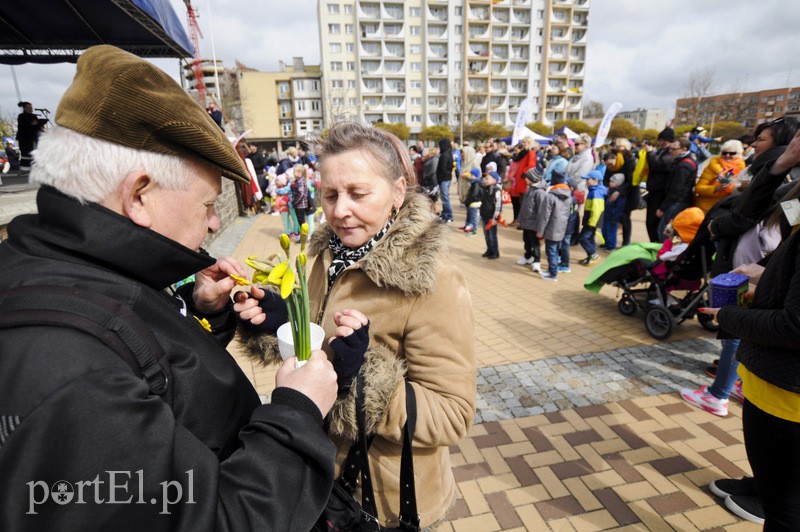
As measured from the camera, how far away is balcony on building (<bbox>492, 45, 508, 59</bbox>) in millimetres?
62438

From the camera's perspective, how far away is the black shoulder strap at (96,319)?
0.71 m

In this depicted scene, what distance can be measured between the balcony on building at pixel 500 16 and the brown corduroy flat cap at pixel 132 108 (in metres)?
72.0

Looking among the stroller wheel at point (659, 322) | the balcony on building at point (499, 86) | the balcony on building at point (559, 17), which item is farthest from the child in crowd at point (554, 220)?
the balcony on building at point (559, 17)

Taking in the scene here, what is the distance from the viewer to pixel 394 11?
59312 mm

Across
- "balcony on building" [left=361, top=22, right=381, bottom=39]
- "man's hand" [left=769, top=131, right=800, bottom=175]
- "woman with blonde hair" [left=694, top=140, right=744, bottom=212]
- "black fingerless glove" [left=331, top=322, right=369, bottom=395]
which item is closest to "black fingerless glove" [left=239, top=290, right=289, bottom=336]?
"black fingerless glove" [left=331, top=322, right=369, bottom=395]

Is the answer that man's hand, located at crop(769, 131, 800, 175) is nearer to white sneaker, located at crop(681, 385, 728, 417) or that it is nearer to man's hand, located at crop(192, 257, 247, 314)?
white sneaker, located at crop(681, 385, 728, 417)

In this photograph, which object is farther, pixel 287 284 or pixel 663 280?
pixel 663 280

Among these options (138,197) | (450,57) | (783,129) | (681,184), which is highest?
(450,57)

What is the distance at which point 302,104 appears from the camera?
60969 mm

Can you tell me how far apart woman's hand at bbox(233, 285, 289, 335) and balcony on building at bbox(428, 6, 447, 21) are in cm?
6870

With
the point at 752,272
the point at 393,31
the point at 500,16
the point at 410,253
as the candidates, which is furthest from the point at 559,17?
the point at 410,253

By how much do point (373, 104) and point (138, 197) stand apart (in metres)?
63.9

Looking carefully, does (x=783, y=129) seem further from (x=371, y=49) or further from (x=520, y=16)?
(x=520, y=16)

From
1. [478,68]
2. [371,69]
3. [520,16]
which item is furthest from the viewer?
[520,16]
